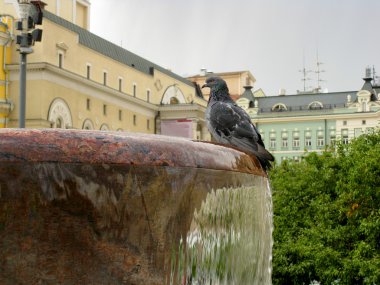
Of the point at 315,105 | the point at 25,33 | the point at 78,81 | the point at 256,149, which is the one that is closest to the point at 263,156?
the point at 256,149

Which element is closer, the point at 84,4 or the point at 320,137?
the point at 84,4

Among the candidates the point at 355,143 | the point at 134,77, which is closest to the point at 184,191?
the point at 355,143

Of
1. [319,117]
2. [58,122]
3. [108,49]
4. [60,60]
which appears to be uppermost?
[108,49]

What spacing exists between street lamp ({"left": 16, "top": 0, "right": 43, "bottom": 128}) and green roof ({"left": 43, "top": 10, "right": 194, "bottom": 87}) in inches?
1428

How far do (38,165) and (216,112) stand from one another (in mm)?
1569

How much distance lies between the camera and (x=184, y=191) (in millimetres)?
2939

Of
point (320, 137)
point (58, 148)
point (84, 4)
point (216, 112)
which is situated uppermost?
point (84, 4)

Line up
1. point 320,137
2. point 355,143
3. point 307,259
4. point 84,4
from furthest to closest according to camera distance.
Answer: point 320,137
point 84,4
point 355,143
point 307,259

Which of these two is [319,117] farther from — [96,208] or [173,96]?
[96,208]

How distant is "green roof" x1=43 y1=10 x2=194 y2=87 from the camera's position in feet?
178

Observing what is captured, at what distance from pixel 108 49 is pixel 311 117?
24976 mm

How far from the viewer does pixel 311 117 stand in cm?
7850

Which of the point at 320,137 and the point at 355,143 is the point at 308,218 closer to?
the point at 355,143

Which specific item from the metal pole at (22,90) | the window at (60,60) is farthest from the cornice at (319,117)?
the metal pole at (22,90)
